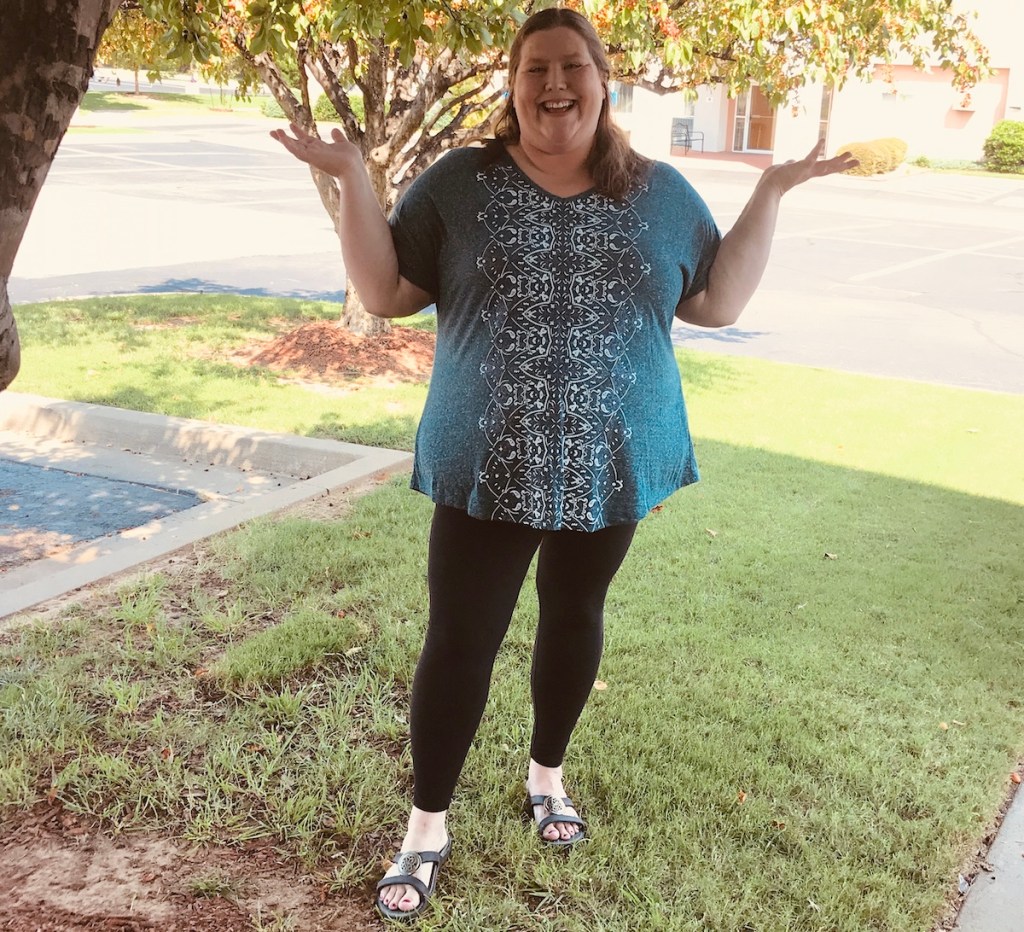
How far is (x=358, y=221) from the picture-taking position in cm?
226

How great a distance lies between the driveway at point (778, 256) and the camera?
34.7 ft

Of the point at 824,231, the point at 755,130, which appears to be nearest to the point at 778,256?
the point at 824,231

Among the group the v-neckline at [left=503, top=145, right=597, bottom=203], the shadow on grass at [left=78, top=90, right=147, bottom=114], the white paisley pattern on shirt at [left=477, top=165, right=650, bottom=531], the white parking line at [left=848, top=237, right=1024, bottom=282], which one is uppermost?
the v-neckline at [left=503, top=145, right=597, bottom=203]

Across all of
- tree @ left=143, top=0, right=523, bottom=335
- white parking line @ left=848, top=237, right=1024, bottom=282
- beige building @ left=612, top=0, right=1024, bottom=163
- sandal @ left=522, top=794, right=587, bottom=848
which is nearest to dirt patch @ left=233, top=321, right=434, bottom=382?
tree @ left=143, top=0, right=523, bottom=335

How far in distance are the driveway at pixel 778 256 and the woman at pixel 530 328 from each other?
7.44 m

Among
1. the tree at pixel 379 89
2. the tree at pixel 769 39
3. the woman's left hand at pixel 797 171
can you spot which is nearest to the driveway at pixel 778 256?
the tree at pixel 769 39

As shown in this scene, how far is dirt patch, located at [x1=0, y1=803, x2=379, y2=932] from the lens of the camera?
2500 millimetres

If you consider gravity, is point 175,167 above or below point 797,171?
below

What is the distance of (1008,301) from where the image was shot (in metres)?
13.1

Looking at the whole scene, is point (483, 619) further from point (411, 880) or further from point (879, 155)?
point (879, 155)

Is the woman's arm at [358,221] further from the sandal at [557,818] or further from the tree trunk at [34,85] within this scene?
the sandal at [557,818]

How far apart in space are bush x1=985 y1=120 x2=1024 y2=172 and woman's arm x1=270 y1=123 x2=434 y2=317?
3491cm

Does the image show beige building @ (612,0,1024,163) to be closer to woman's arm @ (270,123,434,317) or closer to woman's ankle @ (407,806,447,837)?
woman's arm @ (270,123,434,317)

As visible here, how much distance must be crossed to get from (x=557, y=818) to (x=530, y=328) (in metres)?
1.28
